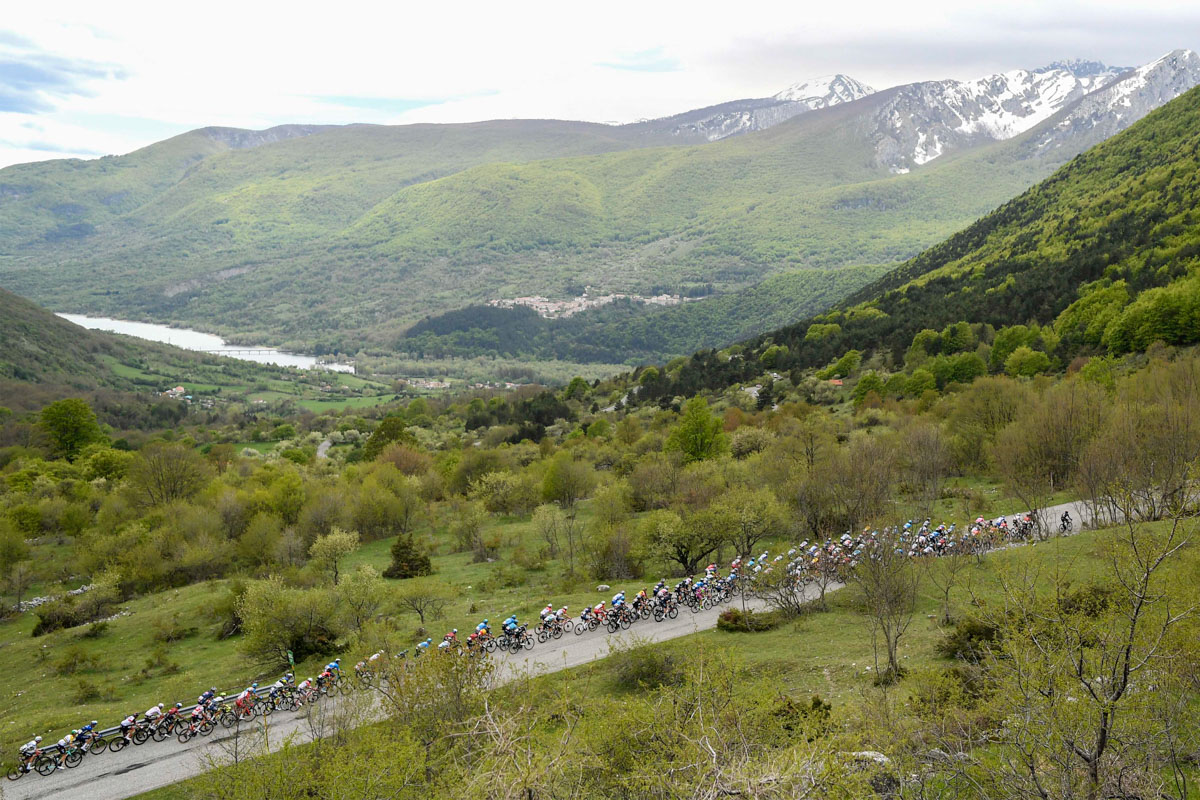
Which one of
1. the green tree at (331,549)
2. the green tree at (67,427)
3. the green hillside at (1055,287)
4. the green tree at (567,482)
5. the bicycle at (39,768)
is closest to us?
the bicycle at (39,768)

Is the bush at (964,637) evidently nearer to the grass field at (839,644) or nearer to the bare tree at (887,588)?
the grass field at (839,644)

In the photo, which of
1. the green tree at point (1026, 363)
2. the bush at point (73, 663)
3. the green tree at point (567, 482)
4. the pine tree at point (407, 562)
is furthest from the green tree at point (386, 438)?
the green tree at point (1026, 363)

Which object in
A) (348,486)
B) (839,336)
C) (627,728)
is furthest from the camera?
(839,336)

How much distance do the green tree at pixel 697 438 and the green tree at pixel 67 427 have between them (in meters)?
78.1

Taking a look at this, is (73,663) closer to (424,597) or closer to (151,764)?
(151,764)

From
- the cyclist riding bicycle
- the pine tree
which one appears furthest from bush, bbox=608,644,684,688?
the pine tree

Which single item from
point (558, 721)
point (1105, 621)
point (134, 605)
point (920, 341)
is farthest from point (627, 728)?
point (920, 341)

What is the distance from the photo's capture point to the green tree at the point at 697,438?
62072 mm

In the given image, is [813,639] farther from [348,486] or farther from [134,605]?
[348,486]

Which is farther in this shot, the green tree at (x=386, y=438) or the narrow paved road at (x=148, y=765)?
the green tree at (x=386, y=438)

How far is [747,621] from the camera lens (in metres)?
31.3

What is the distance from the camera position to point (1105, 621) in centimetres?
1667

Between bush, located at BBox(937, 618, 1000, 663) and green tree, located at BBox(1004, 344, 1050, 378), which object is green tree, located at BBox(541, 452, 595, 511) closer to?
bush, located at BBox(937, 618, 1000, 663)

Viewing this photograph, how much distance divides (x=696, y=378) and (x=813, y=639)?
295 feet
